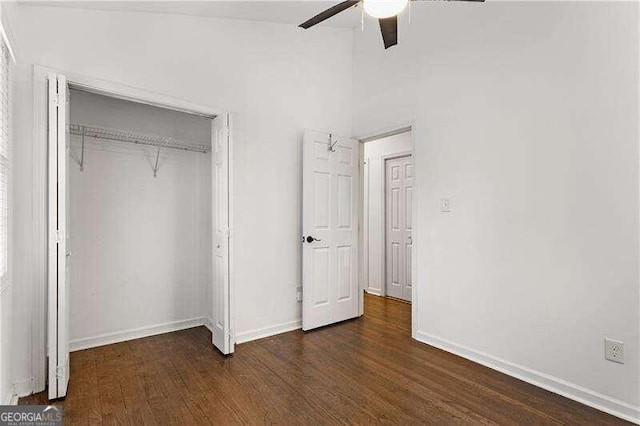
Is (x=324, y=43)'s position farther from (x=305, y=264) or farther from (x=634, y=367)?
(x=634, y=367)

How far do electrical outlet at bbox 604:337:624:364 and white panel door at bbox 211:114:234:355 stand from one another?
266 cm

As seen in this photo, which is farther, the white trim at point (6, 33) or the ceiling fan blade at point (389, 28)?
the ceiling fan blade at point (389, 28)

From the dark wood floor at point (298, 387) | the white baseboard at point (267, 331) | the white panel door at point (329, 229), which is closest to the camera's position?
the dark wood floor at point (298, 387)

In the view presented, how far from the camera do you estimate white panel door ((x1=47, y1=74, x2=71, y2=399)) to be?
2.21m

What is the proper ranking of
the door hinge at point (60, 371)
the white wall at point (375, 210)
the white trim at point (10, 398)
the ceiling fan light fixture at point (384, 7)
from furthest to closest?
the white wall at point (375, 210) < the door hinge at point (60, 371) < the white trim at point (10, 398) < the ceiling fan light fixture at point (384, 7)

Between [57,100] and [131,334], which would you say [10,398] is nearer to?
[131,334]

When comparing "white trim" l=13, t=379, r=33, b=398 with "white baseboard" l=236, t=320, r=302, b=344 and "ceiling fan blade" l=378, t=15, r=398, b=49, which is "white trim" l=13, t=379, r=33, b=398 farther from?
"ceiling fan blade" l=378, t=15, r=398, b=49

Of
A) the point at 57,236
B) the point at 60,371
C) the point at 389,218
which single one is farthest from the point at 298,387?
the point at 389,218

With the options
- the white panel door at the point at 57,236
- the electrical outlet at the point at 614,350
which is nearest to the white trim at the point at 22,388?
the white panel door at the point at 57,236

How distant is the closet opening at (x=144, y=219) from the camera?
10.1ft

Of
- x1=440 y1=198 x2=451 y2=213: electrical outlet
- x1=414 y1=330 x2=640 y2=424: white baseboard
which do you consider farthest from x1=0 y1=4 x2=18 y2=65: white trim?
x1=414 y1=330 x2=640 y2=424: white baseboard

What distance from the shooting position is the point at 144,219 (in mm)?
3449

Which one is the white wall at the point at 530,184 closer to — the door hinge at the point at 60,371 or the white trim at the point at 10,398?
the door hinge at the point at 60,371

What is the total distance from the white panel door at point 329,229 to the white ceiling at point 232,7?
112 cm
